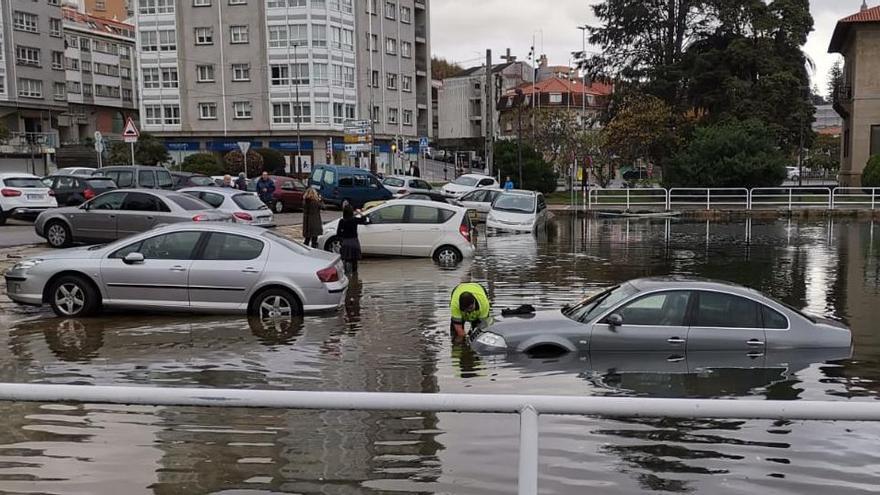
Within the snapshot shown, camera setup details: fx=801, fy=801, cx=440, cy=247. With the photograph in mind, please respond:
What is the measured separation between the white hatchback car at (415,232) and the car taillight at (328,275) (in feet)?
25.0

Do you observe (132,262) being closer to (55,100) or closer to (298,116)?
(298,116)

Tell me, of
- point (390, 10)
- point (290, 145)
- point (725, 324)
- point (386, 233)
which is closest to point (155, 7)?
point (290, 145)

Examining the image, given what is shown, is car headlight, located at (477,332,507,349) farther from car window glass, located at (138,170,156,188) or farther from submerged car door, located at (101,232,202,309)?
car window glass, located at (138,170,156,188)

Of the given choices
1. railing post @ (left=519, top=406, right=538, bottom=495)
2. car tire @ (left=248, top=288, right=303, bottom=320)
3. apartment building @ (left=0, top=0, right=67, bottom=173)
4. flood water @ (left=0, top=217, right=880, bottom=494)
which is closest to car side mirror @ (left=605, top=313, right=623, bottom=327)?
flood water @ (left=0, top=217, right=880, bottom=494)

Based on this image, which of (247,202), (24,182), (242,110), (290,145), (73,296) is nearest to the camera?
(73,296)

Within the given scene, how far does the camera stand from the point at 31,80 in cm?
7225

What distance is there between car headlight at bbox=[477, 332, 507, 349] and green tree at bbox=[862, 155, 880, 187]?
131 ft

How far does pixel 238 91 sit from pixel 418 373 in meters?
63.1

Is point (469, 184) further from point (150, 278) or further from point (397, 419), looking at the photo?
point (397, 419)

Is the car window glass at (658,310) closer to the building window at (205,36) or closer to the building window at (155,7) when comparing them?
the building window at (205,36)

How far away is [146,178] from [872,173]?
36767 mm

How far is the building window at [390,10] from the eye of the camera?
2936 inches

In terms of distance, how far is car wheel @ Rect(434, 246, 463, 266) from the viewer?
64.9 feet

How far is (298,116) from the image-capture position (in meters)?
66.9
